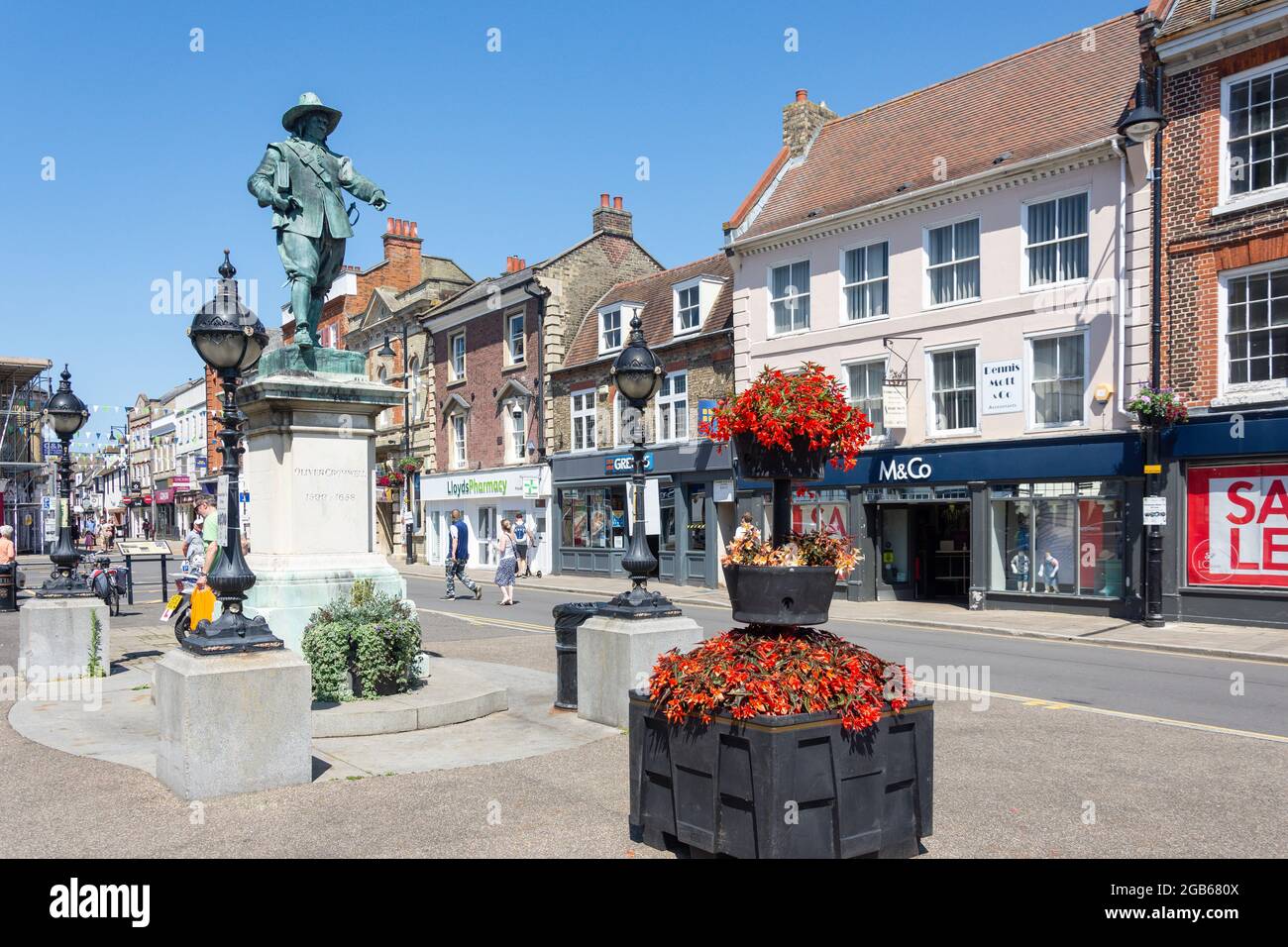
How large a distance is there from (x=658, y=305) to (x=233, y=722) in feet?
85.3

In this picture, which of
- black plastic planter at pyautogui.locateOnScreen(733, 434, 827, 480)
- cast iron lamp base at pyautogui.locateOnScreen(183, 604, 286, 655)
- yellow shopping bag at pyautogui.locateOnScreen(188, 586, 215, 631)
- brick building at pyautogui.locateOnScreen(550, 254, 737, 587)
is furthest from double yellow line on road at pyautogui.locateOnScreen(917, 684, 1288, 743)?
brick building at pyautogui.locateOnScreen(550, 254, 737, 587)

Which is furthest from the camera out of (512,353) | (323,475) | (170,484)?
(170,484)

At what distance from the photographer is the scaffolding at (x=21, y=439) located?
2216 inches

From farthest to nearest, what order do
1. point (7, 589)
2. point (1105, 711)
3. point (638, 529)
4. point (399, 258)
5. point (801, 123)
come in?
point (399, 258) < point (801, 123) < point (7, 589) < point (1105, 711) < point (638, 529)

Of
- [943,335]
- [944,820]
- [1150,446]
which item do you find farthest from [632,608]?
[943,335]

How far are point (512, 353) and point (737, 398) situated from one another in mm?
31312

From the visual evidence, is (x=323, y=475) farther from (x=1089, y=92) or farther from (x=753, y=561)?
(x=1089, y=92)

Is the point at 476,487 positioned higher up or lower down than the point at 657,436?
lower down

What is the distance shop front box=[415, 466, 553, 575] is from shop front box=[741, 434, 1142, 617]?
1110 cm

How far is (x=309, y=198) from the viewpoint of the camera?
34.9ft

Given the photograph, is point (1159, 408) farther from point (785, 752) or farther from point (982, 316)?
point (785, 752)

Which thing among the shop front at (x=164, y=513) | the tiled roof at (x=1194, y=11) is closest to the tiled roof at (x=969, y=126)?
the tiled roof at (x=1194, y=11)

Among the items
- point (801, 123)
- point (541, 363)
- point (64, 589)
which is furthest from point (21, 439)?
point (64, 589)

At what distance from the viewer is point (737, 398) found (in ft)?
18.7
